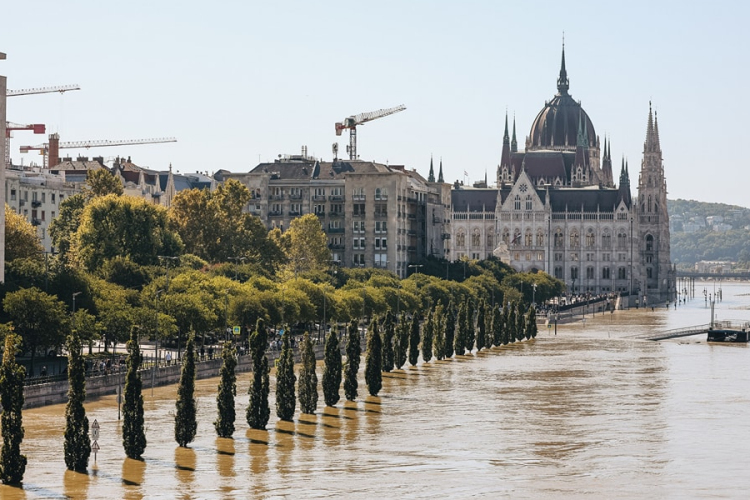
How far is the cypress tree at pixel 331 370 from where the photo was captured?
95312 mm

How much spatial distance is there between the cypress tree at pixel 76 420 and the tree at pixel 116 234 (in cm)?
7816

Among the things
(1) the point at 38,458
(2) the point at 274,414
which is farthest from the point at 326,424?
(1) the point at 38,458

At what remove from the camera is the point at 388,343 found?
395ft

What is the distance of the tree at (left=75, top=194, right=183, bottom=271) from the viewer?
148625mm

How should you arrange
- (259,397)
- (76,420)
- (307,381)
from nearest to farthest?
(76,420) → (259,397) → (307,381)

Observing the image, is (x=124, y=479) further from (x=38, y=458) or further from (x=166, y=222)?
(x=166, y=222)

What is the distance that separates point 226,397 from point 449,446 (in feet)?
39.9

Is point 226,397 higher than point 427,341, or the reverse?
point 427,341

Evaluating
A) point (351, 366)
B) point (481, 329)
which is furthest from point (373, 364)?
point (481, 329)

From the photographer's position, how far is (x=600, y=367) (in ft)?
456

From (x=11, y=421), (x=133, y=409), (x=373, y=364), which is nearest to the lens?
(x=11, y=421)

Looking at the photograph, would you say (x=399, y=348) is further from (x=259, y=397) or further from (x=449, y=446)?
(x=449, y=446)

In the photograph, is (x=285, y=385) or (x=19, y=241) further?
(x=19, y=241)

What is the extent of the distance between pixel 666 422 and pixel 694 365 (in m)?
50.3
